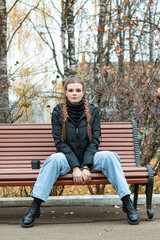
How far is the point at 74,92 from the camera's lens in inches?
155

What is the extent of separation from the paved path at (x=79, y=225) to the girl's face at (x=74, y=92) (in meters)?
1.25

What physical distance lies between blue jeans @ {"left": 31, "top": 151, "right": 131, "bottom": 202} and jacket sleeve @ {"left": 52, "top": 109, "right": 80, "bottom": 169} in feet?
0.23

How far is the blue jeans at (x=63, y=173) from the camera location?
11.3 ft

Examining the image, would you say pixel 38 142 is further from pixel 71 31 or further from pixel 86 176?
pixel 71 31

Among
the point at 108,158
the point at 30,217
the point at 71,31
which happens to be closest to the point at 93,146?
the point at 108,158

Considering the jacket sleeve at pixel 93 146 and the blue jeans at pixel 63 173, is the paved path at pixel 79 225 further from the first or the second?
the jacket sleeve at pixel 93 146

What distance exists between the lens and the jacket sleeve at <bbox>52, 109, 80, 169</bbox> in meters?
3.67

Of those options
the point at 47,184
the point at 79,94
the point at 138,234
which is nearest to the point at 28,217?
the point at 47,184

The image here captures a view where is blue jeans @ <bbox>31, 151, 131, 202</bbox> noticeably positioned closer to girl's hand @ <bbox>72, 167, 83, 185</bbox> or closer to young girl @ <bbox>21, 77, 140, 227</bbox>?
young girl @ <bbox>21, 77, 140, 227</bbox>

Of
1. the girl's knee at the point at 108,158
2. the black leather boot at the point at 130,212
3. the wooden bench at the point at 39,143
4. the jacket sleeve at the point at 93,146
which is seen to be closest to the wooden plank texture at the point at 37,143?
the wooden bench at the point at 39,143

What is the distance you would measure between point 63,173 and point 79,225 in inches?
20.4

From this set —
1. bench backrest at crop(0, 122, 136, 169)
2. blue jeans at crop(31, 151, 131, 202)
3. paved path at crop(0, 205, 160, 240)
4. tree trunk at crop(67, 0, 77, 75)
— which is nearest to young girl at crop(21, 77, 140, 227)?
blue jeans at crop(31, 151, 131, 202)

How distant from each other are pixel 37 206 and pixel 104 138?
1405 millimetres

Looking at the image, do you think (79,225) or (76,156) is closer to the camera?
(79,225)
